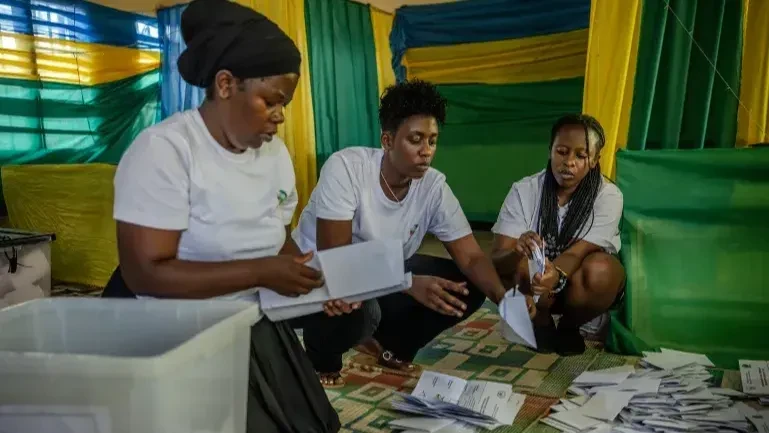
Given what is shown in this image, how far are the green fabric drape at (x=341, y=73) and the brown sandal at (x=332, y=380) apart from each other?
6.50 ft

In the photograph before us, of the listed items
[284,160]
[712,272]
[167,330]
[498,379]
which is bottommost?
[498,379]

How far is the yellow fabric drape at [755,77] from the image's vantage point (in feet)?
7.39

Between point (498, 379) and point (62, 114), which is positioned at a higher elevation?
point (62, 114)

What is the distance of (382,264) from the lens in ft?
4.20

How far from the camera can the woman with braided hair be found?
186 centimetres

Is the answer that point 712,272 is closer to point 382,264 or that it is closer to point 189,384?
point 382,264

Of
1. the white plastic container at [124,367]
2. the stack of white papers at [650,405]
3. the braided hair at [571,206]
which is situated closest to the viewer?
the white plastic container at [124,367]

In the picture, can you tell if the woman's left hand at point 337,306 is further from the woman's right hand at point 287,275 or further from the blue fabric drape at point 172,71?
the blue fabric drape at point 172,71

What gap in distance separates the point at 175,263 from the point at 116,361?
37 centimetres

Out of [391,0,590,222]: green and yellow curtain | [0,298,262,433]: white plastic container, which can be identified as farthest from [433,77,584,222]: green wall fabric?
[0,298,262,433]: white plastic container

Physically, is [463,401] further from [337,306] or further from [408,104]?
[408,104]

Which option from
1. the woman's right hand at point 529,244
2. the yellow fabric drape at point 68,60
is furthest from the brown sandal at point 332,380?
the yellow fabric drape at point 68,60

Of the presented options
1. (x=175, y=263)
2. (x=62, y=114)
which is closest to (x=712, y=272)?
(x=175, y=263)

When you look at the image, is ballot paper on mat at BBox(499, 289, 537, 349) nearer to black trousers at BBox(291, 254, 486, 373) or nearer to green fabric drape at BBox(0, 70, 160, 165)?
black trousers at BBox(291, 254, 486, 373)
